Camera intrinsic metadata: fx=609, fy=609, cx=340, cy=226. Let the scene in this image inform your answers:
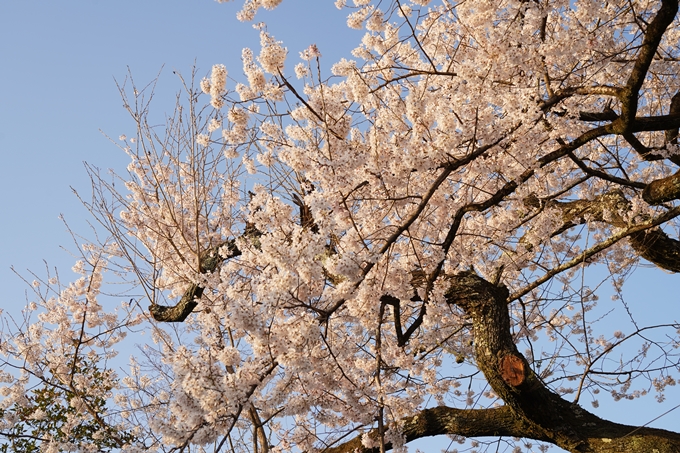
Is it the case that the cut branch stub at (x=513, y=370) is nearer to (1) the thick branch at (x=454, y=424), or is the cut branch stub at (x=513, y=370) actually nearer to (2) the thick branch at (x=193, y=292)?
(1) the thick branch at (x=454, y=424)

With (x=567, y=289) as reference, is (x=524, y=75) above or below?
above

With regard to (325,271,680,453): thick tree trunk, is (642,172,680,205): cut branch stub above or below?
above

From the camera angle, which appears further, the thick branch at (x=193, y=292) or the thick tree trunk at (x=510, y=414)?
the thick branch at (x=193, y=292)

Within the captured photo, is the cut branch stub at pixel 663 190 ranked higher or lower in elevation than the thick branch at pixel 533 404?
higher

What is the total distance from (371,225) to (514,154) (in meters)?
1.26

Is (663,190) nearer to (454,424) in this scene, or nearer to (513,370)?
(513,370)

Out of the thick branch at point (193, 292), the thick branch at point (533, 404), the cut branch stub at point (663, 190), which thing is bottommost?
the thick branch at point (533, 404)

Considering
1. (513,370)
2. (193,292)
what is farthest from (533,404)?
(193,292)

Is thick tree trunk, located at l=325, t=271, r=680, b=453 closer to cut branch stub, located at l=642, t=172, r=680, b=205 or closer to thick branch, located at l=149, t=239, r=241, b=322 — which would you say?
cut branch stub, located at l=642, t=172, r=680, b=205

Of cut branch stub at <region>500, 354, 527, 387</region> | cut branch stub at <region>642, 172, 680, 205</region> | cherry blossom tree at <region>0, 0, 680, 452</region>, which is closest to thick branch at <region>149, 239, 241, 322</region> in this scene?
cherry blossom tree at <region>0, 0, 680, 452</region>

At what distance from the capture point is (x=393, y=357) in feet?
17.3

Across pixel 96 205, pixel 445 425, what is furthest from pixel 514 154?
pixel 96 205

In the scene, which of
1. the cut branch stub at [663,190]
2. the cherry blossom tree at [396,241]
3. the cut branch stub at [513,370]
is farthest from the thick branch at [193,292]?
the cut branch stub at [663,190]

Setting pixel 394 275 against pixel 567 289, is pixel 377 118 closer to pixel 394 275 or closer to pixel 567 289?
pixel 394 275
